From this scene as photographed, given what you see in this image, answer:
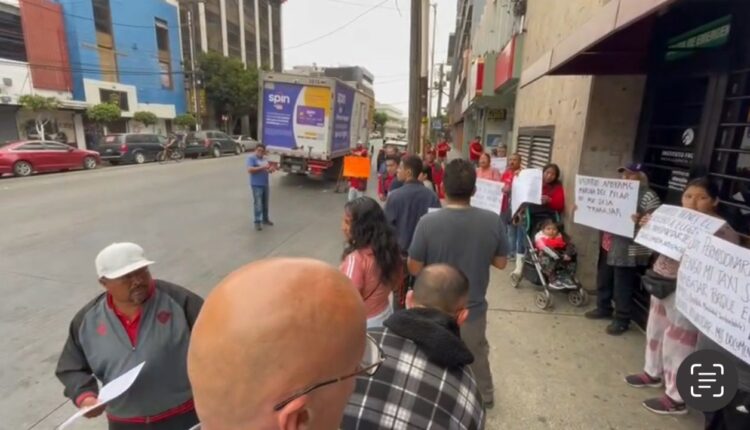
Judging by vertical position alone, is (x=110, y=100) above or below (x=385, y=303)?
above

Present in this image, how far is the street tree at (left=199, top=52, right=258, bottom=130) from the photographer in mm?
36125

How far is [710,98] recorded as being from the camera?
132 inches

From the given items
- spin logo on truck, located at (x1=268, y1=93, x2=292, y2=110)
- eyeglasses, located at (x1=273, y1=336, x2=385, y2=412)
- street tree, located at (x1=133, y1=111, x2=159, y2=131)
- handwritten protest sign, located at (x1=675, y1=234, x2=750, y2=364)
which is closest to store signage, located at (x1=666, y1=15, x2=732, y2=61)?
handwritten protest sign, located at (x1=675, y1=234, x2=750, y2=364)

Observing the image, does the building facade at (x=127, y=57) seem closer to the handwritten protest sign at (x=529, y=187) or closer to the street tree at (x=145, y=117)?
the street tree at (x=145, y=117)

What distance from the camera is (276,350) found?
633 millimetres

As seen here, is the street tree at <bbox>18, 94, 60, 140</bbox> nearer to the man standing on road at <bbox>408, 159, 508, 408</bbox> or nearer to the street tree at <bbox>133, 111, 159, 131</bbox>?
the street tree at <bbox>133, 111, 159, 131</bbox>

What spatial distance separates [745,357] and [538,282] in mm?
2766

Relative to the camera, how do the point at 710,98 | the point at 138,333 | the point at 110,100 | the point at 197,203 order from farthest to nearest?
the point at 110,100, the point at 197,203, the point at 710,98, the point at 138,333

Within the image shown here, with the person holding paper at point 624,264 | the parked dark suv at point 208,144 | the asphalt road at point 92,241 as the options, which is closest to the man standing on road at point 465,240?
the person holding paper at point 624,264

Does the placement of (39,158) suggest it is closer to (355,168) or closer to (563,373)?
(355,168)

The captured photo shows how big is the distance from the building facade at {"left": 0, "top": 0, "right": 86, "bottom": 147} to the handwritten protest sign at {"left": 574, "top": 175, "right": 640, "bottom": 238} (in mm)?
26238

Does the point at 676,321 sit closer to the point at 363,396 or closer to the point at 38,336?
the point at 363,396

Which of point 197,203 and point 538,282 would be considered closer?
point 538,282

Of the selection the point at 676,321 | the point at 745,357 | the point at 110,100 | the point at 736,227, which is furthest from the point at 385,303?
the point at 110,100
